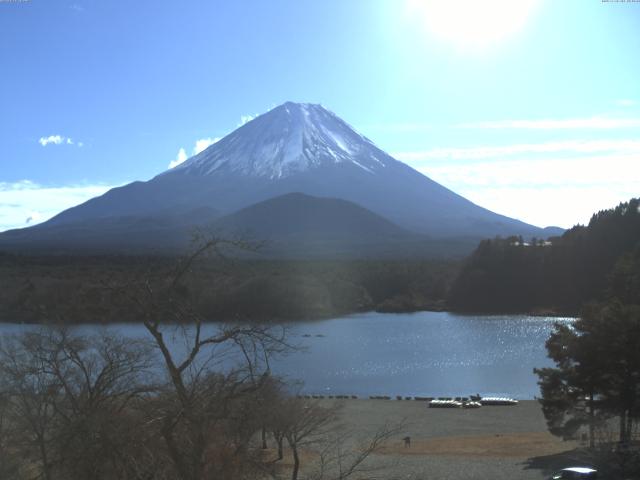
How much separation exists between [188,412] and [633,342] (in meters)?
8.80

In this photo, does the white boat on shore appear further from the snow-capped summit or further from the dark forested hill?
the snow-capped summit

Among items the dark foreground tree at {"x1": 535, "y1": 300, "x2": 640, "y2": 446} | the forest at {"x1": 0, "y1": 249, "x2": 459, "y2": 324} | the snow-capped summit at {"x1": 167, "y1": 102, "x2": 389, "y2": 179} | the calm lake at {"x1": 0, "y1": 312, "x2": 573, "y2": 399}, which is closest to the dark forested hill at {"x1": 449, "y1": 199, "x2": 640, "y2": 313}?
the forest at {"x1": 0, "y1": 249, "x2": 459, "y2": 324}

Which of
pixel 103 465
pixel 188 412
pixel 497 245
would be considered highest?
pixel 497 245

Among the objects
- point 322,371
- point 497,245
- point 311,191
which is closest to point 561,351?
point 322,371

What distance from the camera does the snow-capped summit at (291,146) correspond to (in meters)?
106

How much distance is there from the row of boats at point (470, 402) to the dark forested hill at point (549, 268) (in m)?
27.2

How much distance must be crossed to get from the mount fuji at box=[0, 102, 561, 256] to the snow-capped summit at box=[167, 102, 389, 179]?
144 millimetres

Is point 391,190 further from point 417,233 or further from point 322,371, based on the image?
point 322,371

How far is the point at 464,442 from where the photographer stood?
14.3m

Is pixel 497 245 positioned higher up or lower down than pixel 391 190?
lower down

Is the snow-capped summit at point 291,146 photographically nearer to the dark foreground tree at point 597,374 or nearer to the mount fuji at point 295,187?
the mount fuji at point 295,187

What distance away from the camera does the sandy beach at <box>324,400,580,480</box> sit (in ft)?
35.1

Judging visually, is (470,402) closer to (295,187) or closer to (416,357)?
(416,357)

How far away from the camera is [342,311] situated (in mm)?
48375
